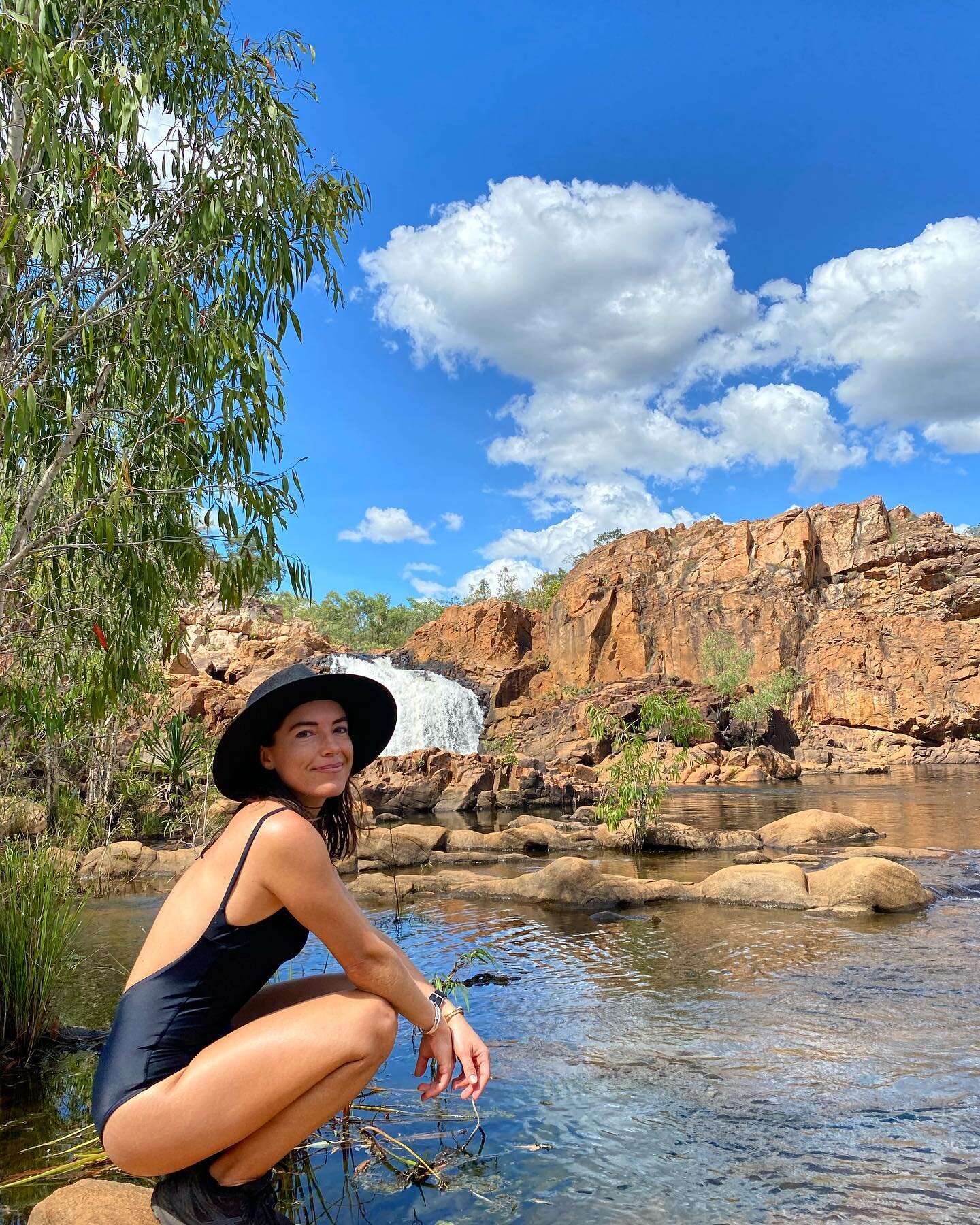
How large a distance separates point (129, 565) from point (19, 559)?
0.54 meters

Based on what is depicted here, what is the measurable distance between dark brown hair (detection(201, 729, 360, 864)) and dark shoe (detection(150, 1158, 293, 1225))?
804 millimetres

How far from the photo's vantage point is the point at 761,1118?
12.7ft

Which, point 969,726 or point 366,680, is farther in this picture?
point 969,726

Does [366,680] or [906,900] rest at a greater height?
[366,680]

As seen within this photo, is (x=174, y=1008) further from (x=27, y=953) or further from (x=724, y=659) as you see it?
(x=724, y=659)

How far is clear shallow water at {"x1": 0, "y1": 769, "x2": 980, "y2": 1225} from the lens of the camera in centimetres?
321

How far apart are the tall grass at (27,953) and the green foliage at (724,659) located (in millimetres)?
49009

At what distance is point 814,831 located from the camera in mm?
15094

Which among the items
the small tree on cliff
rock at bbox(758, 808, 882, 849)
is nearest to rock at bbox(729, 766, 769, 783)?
the small tree on cliff

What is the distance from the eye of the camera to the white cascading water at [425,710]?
120 ft

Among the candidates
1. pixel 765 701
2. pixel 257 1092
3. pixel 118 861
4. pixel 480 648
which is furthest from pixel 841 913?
pixel 480 648

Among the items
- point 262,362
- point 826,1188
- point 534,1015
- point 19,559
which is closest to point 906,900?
point 534,1015

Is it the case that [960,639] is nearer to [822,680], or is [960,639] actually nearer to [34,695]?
[822,680]

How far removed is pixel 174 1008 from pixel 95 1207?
0.92 metres
